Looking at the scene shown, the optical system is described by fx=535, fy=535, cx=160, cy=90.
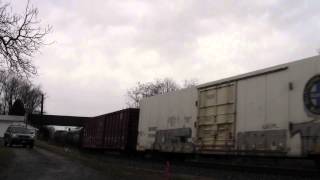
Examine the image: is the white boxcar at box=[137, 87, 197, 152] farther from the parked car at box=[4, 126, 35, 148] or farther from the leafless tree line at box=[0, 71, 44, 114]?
the leafless tree line at box=[0, 71, 44, 114]

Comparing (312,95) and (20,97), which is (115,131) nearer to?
(312,95)

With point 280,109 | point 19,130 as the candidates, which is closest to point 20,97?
point 19,130

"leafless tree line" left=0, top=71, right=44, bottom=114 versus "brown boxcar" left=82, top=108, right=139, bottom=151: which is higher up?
"leafless tree line" left=0, top=71, right=44, bottom=114

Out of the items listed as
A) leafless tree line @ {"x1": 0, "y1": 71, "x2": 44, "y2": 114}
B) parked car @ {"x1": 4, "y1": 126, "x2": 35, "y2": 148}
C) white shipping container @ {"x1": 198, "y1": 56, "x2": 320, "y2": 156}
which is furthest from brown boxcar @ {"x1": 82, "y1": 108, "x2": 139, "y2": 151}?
leafless tree line @ {"x1": 0, "y1": 71, "x2": 44, "y2": 114}

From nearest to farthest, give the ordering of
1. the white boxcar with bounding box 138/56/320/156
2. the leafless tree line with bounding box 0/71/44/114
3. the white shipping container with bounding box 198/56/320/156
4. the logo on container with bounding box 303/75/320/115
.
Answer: the logo on container with bounding box 303/75/320/115 < the white shipping container with bounding box 198/56/320/156 < the white boxcar with bounding box 138/56/320/156 < the leafless tree line with bounding box 0/71/44/114

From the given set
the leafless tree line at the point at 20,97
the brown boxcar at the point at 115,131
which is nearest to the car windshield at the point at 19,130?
the brown boxcar at the point at 115,131

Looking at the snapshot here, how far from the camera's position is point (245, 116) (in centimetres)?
1819

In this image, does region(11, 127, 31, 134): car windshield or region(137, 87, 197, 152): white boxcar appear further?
region(11, 127, 31, 134): car windshield

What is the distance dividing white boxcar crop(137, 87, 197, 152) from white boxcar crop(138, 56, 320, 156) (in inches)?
1.7

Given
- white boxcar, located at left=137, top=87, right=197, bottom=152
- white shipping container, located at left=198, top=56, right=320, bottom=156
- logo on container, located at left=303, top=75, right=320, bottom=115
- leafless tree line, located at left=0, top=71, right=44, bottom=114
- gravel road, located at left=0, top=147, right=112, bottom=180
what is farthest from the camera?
leafless tree line, located at left=0, top=71, right=44, bottom=114

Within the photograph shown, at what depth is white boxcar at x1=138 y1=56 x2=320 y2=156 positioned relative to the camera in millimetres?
15156

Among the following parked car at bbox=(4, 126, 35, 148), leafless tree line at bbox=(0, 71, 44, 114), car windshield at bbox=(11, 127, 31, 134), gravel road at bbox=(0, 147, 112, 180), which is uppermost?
leafless tree line at bbox=(0, 71, 44, 114)

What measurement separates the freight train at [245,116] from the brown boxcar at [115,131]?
1.47m

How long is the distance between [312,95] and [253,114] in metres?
2.98
